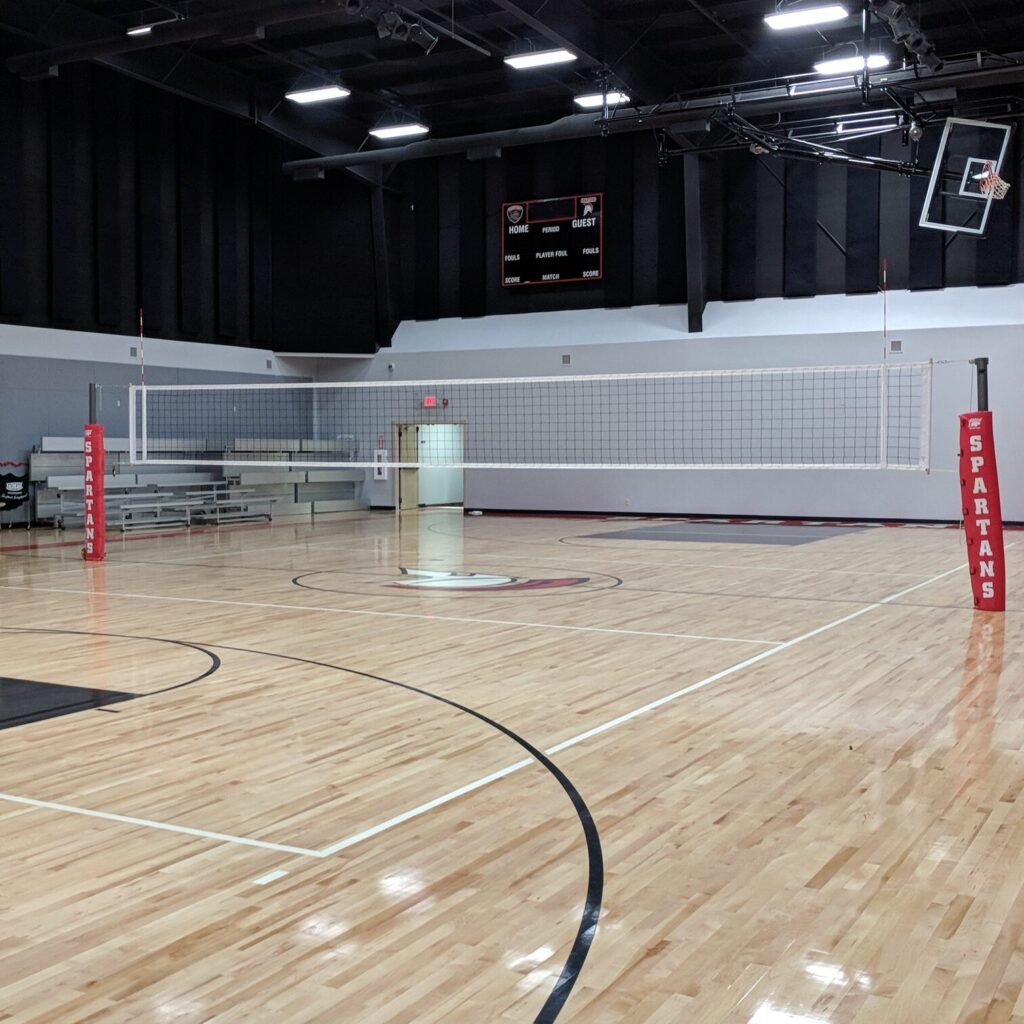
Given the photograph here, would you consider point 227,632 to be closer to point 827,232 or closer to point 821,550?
point 821,550

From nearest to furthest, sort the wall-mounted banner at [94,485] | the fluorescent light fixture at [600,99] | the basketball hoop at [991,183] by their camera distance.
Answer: the wall-mounted banner at [94,485] → the basketball hoop at [991,183] → the fluorescent light fixture at [600,99]

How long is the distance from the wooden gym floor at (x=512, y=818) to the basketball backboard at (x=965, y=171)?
33.5ft

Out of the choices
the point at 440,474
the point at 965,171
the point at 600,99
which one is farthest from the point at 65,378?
the point at 965,171

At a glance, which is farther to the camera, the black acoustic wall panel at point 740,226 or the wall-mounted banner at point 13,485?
the black acoustic wall panel at point 740,226

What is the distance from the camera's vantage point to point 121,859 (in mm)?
3539

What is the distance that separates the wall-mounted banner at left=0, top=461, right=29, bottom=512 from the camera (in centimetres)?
1691

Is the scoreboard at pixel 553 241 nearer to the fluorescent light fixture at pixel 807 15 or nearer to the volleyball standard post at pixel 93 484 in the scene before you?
the fluorescent light fixture at pixel 807 15

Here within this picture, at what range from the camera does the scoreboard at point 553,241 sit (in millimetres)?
20781

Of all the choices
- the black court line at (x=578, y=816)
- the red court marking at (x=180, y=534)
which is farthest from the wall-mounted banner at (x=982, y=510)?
the red court marking at (x=180, y=534)

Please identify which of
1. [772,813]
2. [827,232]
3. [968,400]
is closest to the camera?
[772,813]

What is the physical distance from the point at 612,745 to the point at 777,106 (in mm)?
13243

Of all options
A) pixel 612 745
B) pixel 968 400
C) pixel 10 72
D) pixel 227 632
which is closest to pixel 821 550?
pixel 968 400

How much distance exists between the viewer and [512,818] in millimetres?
3924

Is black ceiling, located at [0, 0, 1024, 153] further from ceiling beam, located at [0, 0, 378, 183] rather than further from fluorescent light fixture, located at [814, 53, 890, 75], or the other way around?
fluorescent light fixture, located at [814, 53, 890, 75]
